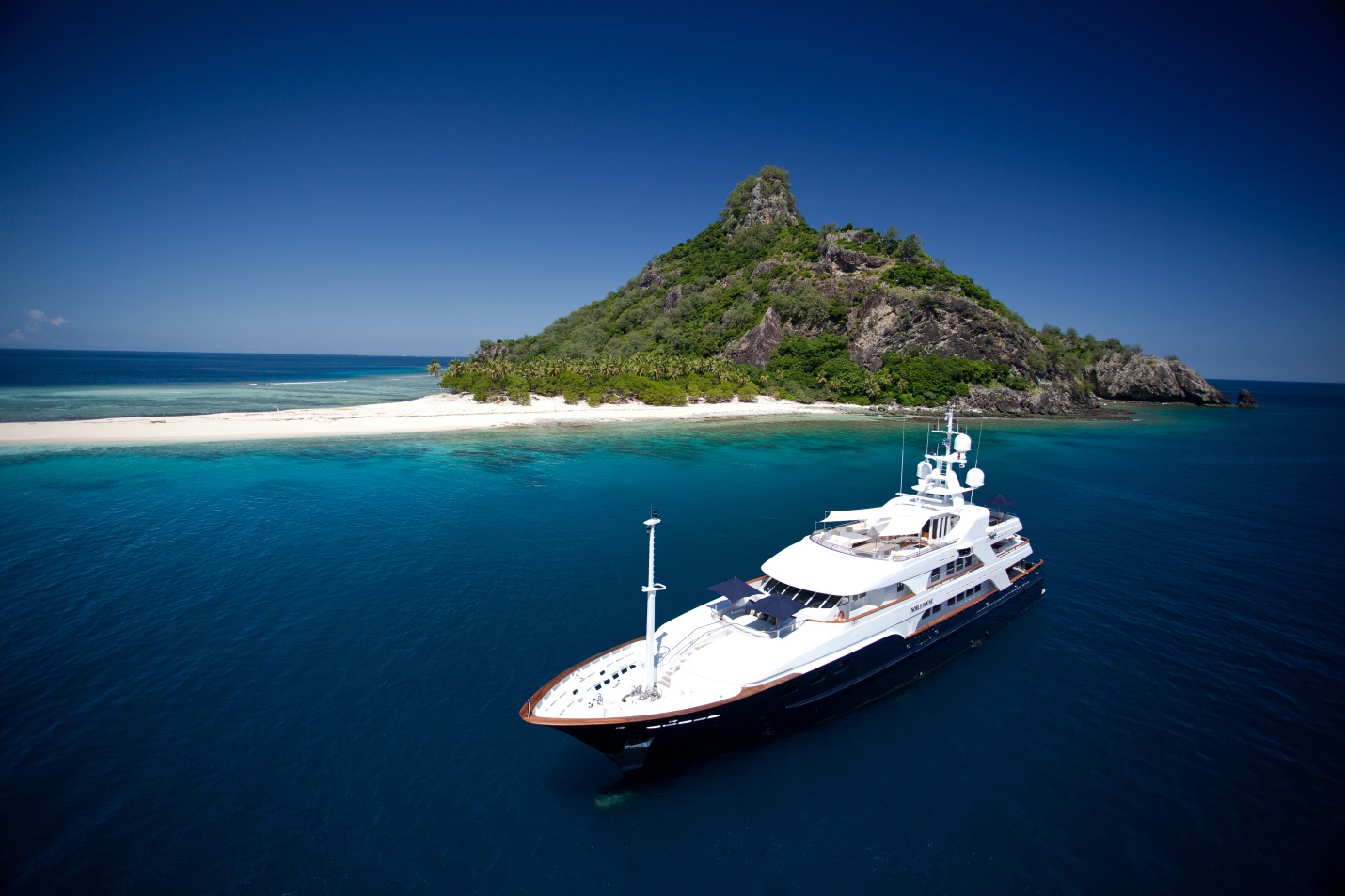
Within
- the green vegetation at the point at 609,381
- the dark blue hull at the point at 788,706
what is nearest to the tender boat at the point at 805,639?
the dark blue hull at the point at 788,706

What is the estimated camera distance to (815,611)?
18844mm

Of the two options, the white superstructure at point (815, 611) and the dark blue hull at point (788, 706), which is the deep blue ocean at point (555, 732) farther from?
the white superstructure at point (815, 611)

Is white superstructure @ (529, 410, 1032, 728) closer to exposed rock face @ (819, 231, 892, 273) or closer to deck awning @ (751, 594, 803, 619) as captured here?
deck awning @ (751, 594, 803, 619)

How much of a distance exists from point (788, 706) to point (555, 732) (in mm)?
7824

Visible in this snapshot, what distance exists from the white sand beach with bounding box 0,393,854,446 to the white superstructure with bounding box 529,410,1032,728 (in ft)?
204

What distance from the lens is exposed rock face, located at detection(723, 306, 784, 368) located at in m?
119

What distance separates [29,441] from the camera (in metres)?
56.0

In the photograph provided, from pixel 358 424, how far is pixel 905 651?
2923 inches

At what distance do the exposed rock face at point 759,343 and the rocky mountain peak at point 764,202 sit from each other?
2386 inches

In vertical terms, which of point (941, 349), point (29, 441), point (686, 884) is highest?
point (941, 349)

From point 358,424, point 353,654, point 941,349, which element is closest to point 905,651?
point 353,654

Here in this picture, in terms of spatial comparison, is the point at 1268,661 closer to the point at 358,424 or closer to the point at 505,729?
the point at 505,729

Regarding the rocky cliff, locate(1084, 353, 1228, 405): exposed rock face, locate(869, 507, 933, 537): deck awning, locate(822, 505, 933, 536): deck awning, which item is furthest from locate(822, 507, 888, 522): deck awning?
locate(1084, 353, 1228, 405): exposed rock face

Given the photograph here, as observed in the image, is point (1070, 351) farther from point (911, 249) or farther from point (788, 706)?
point (788, 706)
